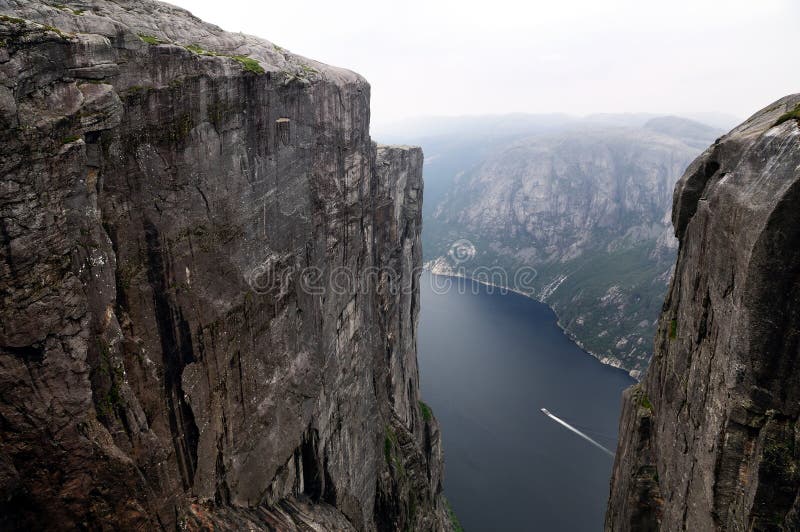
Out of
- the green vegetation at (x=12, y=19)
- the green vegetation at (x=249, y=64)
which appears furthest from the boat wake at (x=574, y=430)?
the green vegetation at (x=12, y=19)

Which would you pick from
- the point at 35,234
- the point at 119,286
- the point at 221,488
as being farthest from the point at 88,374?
the point at 221,488

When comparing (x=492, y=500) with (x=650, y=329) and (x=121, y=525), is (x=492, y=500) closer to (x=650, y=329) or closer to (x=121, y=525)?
(x=121, y=525)

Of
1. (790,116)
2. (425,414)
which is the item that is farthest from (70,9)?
(425,414)

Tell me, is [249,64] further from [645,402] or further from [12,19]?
[645,402]

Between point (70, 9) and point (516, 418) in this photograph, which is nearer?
point (70, 9)

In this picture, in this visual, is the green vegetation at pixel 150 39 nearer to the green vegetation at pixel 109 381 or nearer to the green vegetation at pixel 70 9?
the green vegetation at pixel 70 9

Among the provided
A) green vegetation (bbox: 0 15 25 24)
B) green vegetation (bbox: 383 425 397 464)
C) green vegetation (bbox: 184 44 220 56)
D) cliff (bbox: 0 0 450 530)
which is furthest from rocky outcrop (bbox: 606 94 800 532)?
green vegetation (bbox: 383 425 397 464)

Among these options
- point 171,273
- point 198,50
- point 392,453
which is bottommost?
point 392,453

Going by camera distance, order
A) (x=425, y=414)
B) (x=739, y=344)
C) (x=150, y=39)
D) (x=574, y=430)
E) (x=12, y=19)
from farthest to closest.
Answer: (x=574, y=430) < (x=425, y=414) < (x=150, y=39) < (x=739, y=344) < (x=12, y=19)
